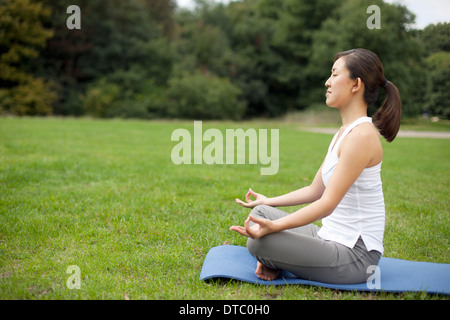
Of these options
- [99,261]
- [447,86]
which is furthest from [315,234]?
[447,86]

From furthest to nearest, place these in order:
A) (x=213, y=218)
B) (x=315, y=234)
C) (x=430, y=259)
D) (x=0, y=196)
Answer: (x=0, y=196) → (x=213, y=218) → (x=430, y=259) → (x=315, y=234)

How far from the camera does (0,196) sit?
4234mm

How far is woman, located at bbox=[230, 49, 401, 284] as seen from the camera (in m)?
2.16

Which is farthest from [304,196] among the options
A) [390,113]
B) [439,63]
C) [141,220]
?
[439,63]

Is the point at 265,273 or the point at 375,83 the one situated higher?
the point at 375,83

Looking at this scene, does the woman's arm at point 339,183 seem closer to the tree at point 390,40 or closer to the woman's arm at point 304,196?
the woman's arm at point 304,196

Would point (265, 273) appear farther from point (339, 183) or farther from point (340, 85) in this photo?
point (340, 85)

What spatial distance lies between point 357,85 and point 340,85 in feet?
0.33

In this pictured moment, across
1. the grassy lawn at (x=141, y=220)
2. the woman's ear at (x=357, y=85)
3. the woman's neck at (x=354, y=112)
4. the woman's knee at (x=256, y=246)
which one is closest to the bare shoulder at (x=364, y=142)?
the woman's neck at (x=354, y=112)

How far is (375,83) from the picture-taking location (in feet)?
7.34

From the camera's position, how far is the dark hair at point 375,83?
2.20 m
